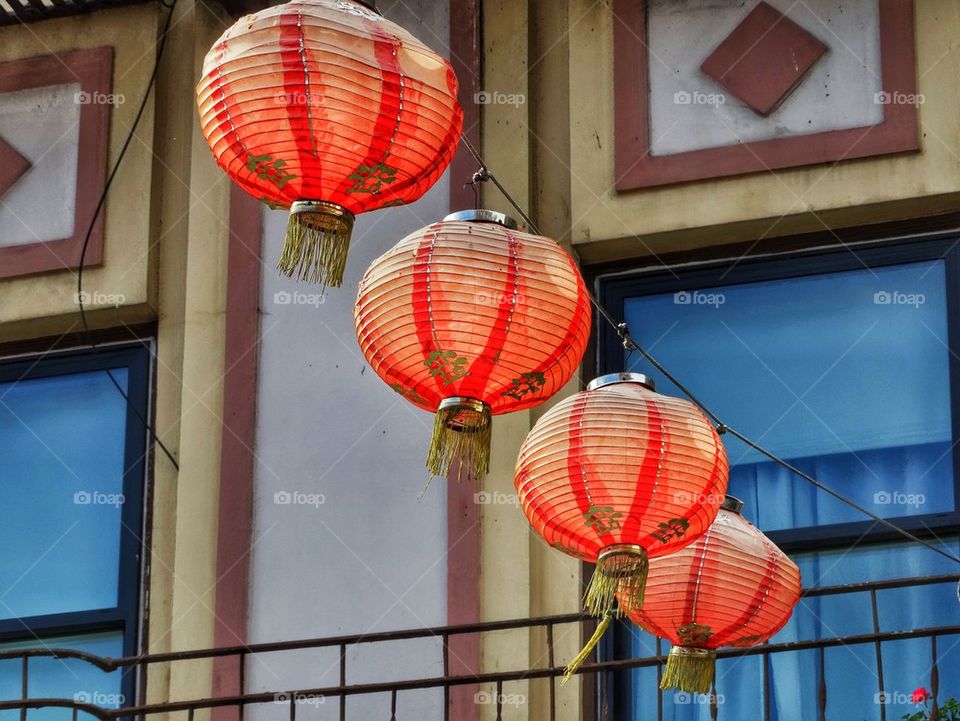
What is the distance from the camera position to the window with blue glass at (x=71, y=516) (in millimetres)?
8922

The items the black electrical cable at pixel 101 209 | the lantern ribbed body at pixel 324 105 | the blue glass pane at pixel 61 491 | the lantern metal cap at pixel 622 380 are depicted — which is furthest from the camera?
the black electrical cable at pixel 101 209

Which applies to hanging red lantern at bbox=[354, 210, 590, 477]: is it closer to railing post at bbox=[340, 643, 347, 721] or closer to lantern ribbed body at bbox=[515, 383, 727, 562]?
lantern ribbed body at bbox=[515, 383, 727, 562]

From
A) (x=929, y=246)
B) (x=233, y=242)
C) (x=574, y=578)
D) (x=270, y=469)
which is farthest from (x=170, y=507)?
(x=929, y=246)

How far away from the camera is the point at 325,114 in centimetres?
658

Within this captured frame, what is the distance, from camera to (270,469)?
8750 millimetres

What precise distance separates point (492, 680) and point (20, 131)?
3.45 m

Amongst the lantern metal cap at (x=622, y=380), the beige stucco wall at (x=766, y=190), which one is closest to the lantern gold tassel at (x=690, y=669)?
the lantern metal cap at (x=622, y=380)

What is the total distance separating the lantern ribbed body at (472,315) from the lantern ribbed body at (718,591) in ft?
2.51

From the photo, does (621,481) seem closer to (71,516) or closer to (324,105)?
(324,105)

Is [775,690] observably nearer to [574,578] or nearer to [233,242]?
[574,578]

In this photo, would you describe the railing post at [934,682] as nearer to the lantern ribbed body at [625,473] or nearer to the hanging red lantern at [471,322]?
the lantern ribbed body at [625,473]

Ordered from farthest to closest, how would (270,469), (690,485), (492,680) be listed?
(270,469) → (492,680) → (690,485)

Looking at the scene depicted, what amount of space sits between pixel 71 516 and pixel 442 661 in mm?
1886

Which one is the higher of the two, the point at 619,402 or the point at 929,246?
the point at 929,246
